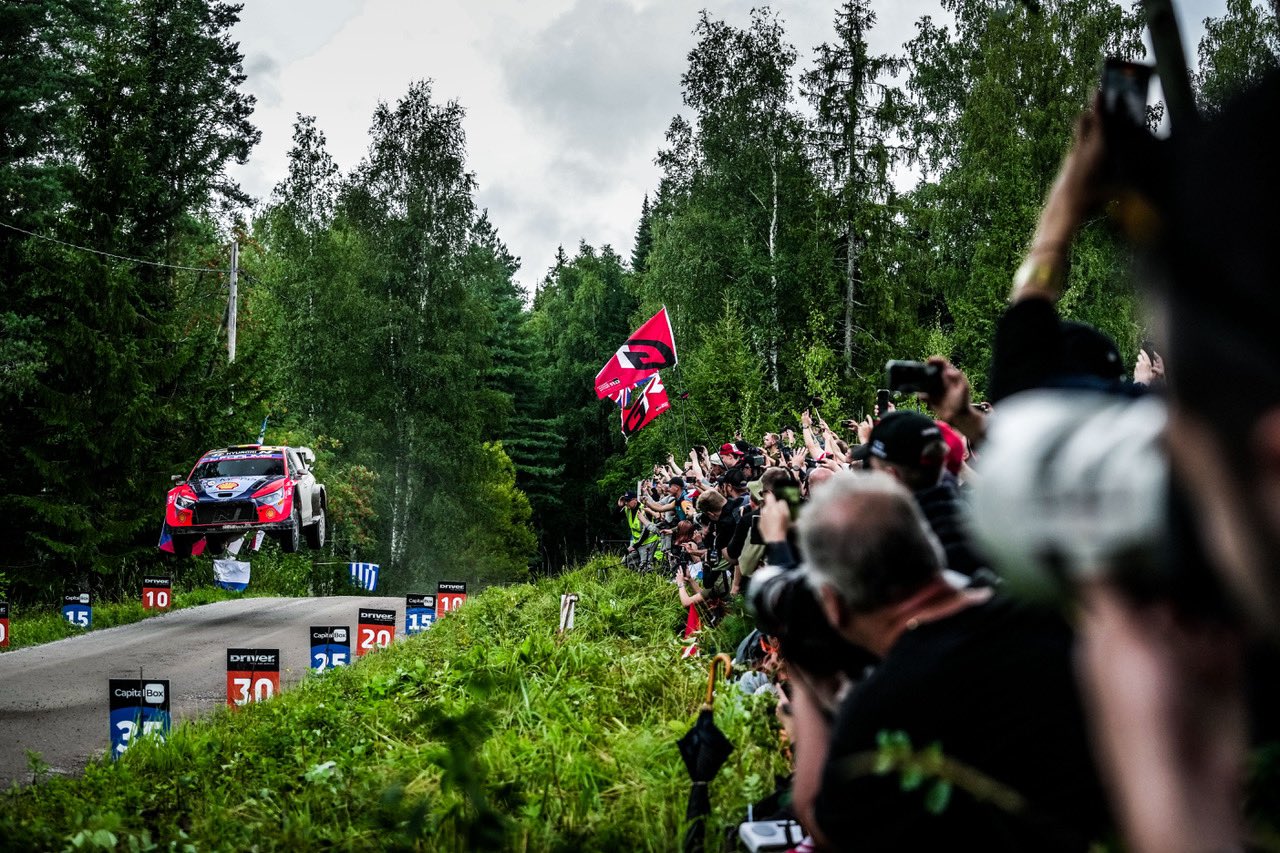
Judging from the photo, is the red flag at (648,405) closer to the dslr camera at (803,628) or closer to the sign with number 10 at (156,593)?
the sign with number 10 at (156,593)

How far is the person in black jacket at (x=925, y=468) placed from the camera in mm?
3168

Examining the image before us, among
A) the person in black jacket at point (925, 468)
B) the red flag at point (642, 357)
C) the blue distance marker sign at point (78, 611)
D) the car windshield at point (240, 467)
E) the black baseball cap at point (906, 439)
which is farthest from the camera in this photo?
the car windshield at point (240, 467)

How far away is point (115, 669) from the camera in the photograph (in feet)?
46.8

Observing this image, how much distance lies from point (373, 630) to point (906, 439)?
40.9 feet

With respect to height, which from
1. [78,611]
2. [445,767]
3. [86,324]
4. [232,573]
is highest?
[86,324]

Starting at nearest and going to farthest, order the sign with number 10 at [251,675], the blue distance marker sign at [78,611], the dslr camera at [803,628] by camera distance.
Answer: the dslr camera at [803,628] → the sign with number 10 at [251,675] → the blue distance marker sign at [78,611]

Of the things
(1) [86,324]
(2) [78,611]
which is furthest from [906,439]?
(1) [86,324]

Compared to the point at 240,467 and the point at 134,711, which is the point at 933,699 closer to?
the point at 134,711

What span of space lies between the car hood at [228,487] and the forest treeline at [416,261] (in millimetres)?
4383

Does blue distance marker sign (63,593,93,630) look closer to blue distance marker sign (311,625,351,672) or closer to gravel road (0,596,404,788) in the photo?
gravel road (0,596,404,788)

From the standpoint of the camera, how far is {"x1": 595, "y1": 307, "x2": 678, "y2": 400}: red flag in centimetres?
1881

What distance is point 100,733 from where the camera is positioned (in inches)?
401

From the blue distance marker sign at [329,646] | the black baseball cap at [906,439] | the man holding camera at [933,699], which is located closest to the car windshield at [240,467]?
the blue distance marker sign at [329,646]

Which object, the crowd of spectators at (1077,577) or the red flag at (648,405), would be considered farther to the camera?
the red flag at (648,405)
